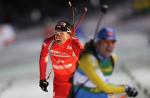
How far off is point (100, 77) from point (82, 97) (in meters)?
0.39

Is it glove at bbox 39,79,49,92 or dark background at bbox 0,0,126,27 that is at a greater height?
glove at bbox 39,79,49,92

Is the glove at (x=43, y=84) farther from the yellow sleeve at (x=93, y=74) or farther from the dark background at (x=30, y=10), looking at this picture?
the dark background at (x=30, y=10)

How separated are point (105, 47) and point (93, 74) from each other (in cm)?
32

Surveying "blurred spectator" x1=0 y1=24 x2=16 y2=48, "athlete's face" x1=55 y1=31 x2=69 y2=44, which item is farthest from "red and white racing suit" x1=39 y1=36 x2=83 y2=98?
"blurred spectator" x1=0 y1=24 x2=16 y2=48

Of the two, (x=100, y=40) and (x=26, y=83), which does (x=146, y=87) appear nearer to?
(x=26, y=83)

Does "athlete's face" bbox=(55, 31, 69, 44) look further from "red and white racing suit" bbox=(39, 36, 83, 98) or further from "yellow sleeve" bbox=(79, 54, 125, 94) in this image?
"yellow sleeve" bbox=(79, 54, 125, 94)

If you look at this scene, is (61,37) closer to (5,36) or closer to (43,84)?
(43,84)

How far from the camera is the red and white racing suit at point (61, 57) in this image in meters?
6.31

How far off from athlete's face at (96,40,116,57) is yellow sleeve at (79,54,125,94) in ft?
0.42

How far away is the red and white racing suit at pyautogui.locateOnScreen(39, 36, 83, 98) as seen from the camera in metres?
6.31

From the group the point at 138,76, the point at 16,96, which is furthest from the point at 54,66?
the point at 138,76

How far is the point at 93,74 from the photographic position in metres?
6.37

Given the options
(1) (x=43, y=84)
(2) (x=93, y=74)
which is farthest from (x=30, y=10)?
(2) (x=93, y=74)

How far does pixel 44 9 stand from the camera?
2286 inches
